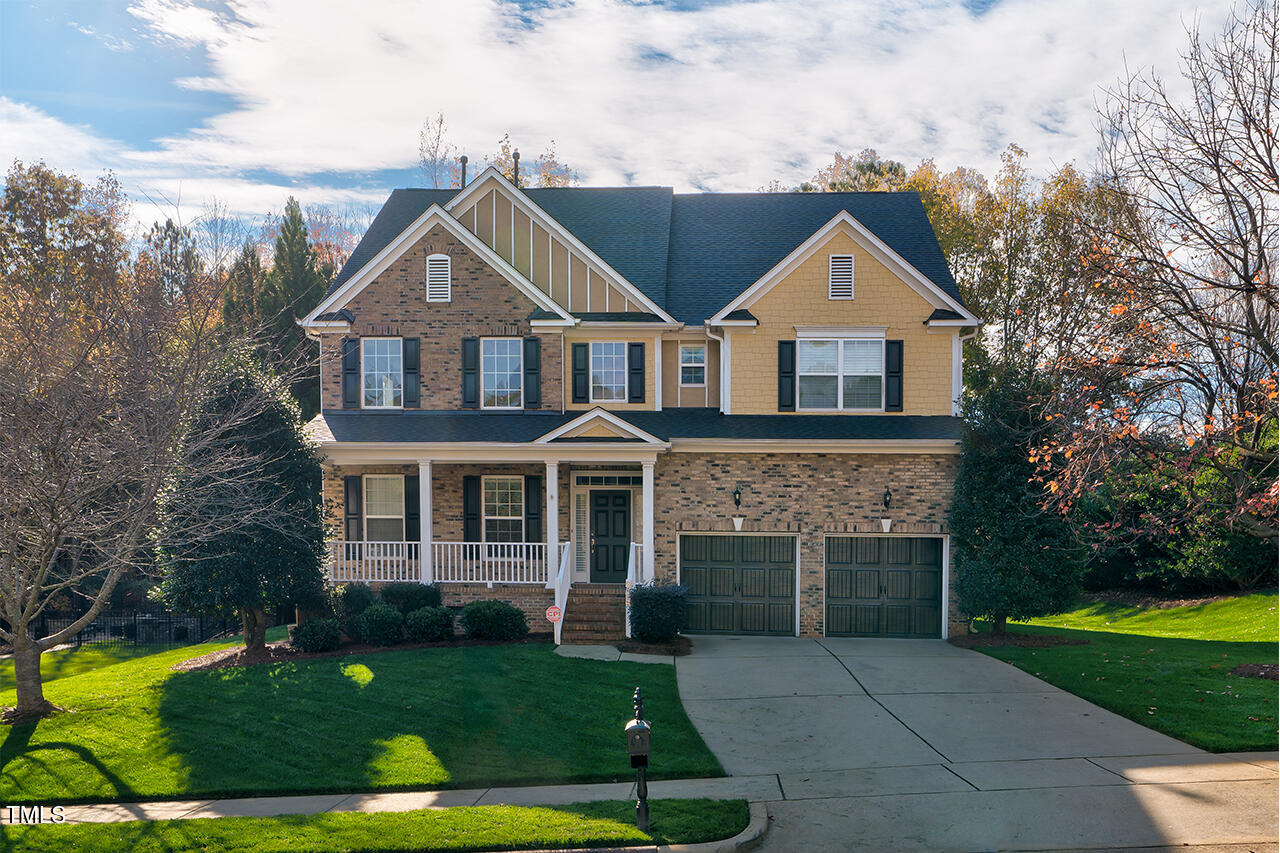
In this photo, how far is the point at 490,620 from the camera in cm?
1741

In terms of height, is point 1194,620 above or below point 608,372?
below

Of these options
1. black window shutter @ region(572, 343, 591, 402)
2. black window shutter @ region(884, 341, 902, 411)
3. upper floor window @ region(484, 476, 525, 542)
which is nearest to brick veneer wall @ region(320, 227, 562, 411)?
black window shutter @ region(572, 343, 591, 402)

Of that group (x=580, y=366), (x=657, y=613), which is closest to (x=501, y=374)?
(x=580, y=366)

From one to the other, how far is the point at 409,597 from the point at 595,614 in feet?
12.5

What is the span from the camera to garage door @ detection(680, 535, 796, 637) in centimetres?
1944

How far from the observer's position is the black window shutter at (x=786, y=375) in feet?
66.4

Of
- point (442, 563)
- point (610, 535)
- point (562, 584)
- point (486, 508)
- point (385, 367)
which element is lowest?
point (562, 584)

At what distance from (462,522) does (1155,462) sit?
1367 centimetres

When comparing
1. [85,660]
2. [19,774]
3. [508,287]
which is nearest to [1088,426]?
[508,287]

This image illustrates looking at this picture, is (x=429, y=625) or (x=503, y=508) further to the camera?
(x=503, y=508)

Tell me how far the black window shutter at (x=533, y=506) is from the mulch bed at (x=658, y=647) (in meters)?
3.77

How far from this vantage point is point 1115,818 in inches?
337

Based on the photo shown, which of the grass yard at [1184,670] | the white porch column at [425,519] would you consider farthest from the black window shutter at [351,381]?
the grass yard at [1184,670]

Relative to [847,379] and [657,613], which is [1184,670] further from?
[657,613]
